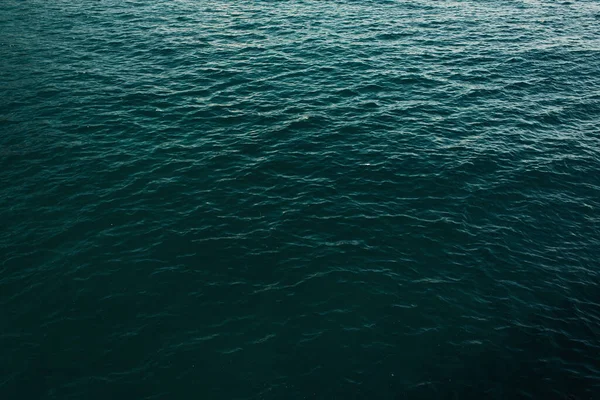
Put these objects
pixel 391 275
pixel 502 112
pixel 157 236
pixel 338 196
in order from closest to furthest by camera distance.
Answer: pixel 391 275 < pixel 157 236 < pixel 338 196 < pixel 502 112

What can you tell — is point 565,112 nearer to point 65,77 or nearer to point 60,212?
point 60,212

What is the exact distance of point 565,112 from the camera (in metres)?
55.2

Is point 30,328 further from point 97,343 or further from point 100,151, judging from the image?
point 100,151

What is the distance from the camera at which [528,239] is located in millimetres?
38375

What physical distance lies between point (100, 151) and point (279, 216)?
71.6ft

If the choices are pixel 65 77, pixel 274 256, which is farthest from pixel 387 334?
pixel 65 77

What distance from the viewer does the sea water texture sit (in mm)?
28750

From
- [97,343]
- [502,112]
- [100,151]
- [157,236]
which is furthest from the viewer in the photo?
[502,112]

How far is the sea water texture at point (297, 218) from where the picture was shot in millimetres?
28750

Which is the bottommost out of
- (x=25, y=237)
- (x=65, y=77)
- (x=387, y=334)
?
(x=387, y=334)

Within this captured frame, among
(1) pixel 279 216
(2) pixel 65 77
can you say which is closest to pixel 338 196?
(1) pixel 279 216

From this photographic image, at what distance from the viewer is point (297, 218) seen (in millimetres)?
39719

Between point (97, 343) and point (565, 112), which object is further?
point (565, 112)

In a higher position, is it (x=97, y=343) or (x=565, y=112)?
(x=565, y=112)
